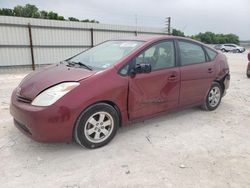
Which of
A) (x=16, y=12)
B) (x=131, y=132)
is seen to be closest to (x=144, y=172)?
(x=131, y=132)

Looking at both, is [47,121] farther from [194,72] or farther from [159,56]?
→ [194,72]

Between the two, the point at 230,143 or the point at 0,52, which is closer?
the point at 230,143

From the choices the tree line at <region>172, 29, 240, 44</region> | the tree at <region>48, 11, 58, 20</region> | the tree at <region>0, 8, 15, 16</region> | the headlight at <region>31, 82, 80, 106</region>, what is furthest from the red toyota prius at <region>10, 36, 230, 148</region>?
the tree line at <region>172, 29, 240, 44</region>

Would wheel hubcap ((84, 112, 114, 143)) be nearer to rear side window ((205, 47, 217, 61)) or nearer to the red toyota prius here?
the red toyota prius

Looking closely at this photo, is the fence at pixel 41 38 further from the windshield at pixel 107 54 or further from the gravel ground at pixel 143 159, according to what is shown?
the windshield at pixel 107 54

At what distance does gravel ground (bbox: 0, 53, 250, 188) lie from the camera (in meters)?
2.38

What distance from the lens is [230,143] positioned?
325cm

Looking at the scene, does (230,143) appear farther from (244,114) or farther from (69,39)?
(69,39)

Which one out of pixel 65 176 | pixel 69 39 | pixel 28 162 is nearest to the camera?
pixel 65 176

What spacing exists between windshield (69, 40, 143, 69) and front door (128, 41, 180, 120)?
0.24m

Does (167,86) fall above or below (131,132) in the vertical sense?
above

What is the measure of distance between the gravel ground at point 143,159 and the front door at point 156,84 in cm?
41

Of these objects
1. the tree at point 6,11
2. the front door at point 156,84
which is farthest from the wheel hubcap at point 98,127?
the tree at point 6,11

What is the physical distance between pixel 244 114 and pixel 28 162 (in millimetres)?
3918
